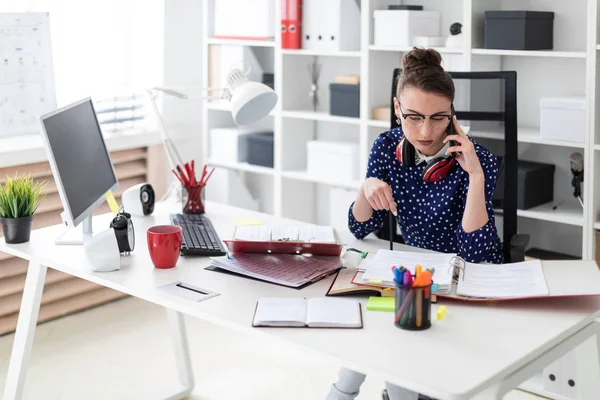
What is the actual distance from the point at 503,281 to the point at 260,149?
2.36m

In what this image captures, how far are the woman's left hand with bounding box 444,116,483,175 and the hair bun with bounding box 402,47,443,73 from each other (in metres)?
0.16

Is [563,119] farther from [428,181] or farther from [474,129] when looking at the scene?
[428,181]

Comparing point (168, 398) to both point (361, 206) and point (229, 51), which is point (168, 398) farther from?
point (229, 51)

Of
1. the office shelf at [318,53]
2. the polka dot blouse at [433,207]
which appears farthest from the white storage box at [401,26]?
the polka dot blouse at [433,207]

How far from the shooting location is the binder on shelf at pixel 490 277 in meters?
1.85

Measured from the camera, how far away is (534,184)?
3.26 m

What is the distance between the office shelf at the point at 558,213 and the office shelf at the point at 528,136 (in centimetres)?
25

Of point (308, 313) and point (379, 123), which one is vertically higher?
point (379, 123)

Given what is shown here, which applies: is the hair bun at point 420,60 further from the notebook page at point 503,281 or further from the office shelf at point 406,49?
the office shelf at point 406,49

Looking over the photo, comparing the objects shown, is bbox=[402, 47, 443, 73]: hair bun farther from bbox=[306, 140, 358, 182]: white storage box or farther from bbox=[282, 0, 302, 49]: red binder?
bbox=[282, 0, 302, 49]: red binder

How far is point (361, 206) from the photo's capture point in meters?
2.38

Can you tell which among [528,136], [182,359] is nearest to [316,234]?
[182,359]

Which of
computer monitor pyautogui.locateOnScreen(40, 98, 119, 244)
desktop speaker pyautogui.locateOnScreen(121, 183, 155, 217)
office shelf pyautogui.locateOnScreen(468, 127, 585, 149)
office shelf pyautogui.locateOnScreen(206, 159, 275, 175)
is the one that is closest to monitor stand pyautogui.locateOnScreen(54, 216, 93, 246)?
computer monitor pyautogui.locateOnScreen(40, 98, 119, 244)

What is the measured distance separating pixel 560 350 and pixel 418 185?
74cm
